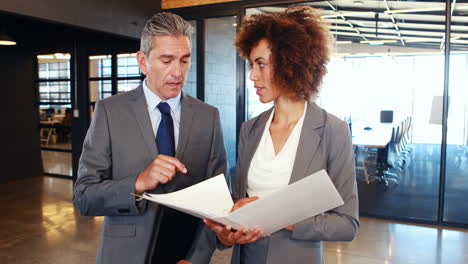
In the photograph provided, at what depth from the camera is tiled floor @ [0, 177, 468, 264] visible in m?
3.89

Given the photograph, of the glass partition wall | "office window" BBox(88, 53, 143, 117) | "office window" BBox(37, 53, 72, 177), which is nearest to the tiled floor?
the glass partition wall

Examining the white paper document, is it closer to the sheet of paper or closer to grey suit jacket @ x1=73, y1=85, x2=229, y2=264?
the sheet of paper

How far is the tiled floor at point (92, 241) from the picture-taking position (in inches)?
153

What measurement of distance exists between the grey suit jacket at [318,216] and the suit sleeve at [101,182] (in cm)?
48

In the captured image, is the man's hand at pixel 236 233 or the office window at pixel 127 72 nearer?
the man's hand at pixel 236 233

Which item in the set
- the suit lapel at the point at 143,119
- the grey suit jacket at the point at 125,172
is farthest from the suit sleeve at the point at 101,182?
the suit lapel at the point at 143,119

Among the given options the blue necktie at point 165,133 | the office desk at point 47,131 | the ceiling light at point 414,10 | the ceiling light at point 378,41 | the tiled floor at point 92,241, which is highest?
the ceiling light at point 414,10

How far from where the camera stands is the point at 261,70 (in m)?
1.57

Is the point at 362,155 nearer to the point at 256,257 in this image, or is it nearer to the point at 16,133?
the point at 256,257

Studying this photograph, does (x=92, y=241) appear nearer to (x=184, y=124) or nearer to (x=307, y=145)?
(x=184, y=124)

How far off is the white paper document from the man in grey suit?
0.15 metres

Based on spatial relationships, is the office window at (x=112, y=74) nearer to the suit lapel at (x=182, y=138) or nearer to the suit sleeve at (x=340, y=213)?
the suit lapel at (x=182, y=138)

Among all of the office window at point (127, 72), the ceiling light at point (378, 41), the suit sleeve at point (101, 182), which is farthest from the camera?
the office window at point (127, 72)

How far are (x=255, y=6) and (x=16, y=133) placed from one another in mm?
5428
